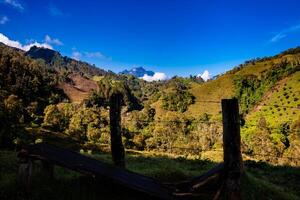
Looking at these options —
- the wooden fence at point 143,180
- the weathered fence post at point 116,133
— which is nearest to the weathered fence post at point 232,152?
the wooden fence at point 143,180

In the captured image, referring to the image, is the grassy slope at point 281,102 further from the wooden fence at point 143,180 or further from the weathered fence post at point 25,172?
the weathered fence post at point 25,172

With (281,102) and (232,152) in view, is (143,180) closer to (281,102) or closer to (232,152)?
(232,152)

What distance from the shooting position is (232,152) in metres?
10.4

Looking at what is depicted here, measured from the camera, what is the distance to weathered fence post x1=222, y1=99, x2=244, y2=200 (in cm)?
1026

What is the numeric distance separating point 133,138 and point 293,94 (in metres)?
92.6

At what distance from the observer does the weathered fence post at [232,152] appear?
10.3m

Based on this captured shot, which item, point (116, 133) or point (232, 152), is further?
point (116, 133)

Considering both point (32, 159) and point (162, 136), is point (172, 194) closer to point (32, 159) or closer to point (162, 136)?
point (32, 159)

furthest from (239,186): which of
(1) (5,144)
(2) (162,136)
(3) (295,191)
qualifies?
(2) (162,136)

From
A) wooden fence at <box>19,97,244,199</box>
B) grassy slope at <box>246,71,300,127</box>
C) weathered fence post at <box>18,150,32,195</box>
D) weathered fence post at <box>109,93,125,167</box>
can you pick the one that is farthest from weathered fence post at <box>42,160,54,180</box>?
grassy slope at <box>246,71,300,127</box>

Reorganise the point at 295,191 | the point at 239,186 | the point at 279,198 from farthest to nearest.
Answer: the point at 295,191 < the point at 279,198 < the point at 239,186

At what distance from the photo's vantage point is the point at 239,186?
10336 millimetres

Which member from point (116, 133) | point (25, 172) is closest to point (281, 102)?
point (116, 133)

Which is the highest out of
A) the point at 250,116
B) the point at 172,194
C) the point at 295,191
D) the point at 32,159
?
the point at 250,116
